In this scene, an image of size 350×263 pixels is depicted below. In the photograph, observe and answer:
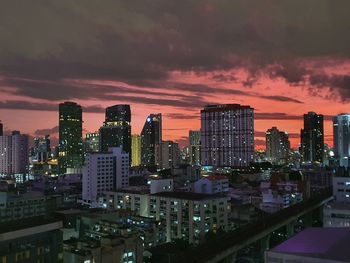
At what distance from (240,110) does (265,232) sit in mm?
50878

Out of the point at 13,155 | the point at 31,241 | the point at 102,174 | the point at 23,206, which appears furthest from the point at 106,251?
the point at 13,155

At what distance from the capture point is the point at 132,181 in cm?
4856

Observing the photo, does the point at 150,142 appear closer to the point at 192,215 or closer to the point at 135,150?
the point at 135,150

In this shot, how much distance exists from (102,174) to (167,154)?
47.7 metres

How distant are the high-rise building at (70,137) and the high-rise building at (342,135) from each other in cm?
5096

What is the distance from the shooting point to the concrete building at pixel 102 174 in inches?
1560

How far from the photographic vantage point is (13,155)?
73.9 meters

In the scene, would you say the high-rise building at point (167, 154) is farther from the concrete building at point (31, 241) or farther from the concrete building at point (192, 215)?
the concrete building at point (31, 241)

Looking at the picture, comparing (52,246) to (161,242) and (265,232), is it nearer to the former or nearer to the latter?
(161,242)

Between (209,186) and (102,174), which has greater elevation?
(102,174)

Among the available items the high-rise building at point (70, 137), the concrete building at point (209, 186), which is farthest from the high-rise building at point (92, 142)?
the concrete building at point (209, 186)

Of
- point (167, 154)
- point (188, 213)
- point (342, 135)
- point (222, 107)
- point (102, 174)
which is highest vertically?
point (222, 107)

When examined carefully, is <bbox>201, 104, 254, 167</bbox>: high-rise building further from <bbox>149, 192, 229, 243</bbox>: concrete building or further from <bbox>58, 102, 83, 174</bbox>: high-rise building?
<bbox>149, 192, 229, 243</bbox>: concrete building

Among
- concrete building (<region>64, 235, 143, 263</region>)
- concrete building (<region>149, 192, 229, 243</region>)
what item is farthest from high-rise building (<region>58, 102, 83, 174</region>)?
concrete building (<region>64, 235, 143, 263</region>)
